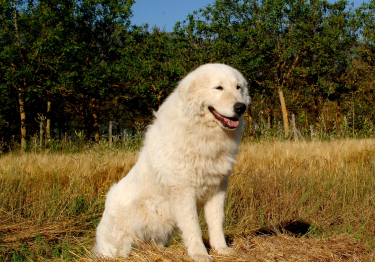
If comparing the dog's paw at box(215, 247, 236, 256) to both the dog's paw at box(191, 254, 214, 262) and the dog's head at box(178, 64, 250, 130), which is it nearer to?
the dog's paw at box(191, 254, 214, 262)

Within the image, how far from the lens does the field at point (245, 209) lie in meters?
2.85

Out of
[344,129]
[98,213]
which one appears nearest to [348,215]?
[98,213]

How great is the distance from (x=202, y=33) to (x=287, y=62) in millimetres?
7345

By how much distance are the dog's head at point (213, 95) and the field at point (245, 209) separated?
119 centimetres

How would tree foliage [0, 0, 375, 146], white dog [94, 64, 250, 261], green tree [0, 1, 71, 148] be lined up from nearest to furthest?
white dog [94, 64, 250, 261]
green tree [0, 1, 71, 148]
tree foliage [0, 0, 375, 146]

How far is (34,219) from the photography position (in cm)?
432

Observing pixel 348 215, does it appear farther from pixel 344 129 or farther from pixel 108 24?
pixel 108 24

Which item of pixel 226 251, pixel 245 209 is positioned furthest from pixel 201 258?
pixel 245 209

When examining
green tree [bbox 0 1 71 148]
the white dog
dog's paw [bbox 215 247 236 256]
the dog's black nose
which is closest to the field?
dog's paw [bbox 215 247 236 256]

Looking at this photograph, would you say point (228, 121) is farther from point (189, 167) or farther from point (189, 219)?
point (189, 219)

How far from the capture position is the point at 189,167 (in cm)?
265

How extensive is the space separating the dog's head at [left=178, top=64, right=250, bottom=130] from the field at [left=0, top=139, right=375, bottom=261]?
119 cm

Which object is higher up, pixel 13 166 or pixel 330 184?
pixel 13 166

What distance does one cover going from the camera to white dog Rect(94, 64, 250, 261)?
104 inches
